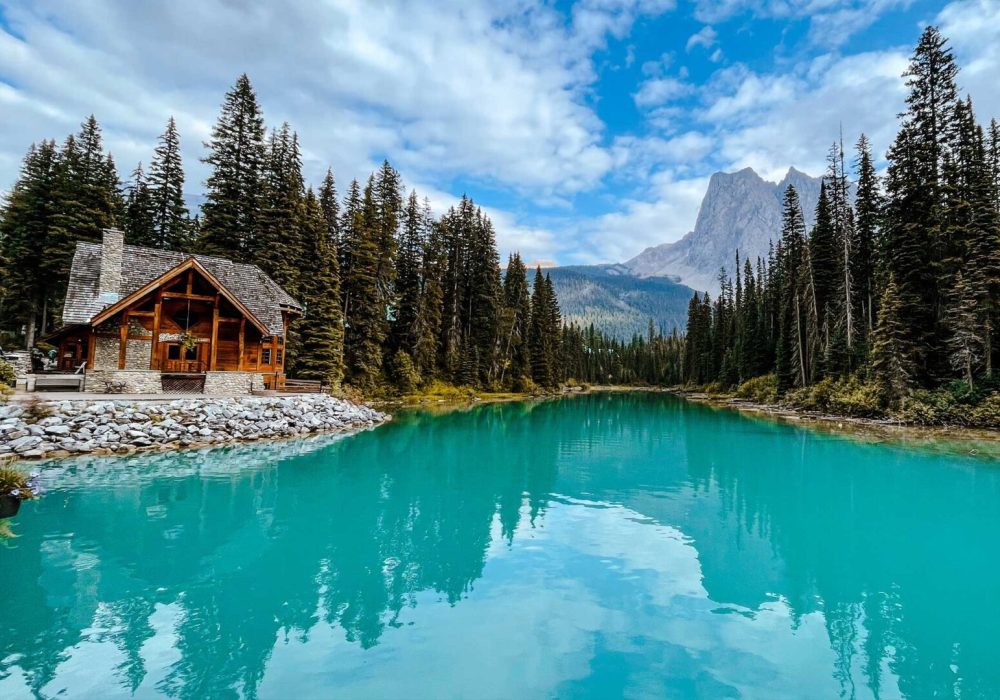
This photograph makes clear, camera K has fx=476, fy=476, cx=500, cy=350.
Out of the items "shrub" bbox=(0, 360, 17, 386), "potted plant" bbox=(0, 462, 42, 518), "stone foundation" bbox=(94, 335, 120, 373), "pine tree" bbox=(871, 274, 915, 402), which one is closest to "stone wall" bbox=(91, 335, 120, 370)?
"stone foundation" bbox=(94, 335, 120, 373)

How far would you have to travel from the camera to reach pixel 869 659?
715 centimetres

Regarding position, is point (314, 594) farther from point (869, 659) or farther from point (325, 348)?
point (325, 348)

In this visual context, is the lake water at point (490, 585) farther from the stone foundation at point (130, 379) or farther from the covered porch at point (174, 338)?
the covered porch at point (174, 338)

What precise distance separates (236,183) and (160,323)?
19952 millimetres

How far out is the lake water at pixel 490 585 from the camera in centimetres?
661

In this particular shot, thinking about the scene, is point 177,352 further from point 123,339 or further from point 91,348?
point 91,348

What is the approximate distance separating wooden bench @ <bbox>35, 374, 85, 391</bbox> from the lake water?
10.2 m

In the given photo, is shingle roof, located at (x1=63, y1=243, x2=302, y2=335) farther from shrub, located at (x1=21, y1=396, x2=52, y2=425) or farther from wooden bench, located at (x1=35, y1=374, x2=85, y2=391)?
shrub, located at (x1=21, y1=396, x2=52, y2=425)

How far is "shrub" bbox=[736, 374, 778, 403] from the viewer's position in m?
59.0

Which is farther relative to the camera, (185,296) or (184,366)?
(184,366)

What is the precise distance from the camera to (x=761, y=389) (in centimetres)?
6253

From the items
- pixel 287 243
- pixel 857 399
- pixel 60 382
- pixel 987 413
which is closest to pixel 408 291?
pixel 287 243

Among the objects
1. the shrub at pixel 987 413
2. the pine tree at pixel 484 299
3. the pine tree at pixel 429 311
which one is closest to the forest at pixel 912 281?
the shrub at pixel 987 413

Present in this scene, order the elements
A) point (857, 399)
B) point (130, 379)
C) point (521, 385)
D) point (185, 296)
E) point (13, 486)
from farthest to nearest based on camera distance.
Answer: point (521, 385), point (857, 399), point (185, 296), point (130, 379), point (13, 486)
